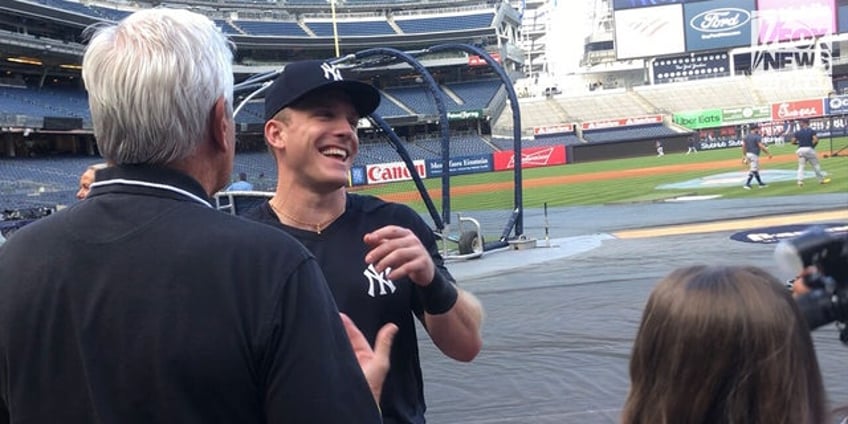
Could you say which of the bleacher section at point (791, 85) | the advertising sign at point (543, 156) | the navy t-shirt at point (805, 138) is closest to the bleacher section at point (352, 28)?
the advertising sign at point (543, 156)

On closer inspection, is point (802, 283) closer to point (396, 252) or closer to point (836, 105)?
point (396, 252)

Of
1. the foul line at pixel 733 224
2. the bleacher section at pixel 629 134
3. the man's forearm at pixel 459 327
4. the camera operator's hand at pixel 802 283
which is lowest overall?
the foul line at pixel 733 224

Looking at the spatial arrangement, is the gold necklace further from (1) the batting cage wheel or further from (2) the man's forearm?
(1) the batting cage wheel

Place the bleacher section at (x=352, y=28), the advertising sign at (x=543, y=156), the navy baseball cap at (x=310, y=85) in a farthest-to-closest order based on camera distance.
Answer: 1. the bleacher section at (x=352, y=28)
2. the advertising sign at (x=543, y=156)
3. the navy baseball cap at (x=310, y=85)

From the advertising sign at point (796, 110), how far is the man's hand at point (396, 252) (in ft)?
184

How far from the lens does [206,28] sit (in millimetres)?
1639

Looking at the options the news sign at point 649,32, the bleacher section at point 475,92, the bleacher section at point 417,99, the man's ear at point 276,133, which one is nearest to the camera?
the man's ear at point 276,133

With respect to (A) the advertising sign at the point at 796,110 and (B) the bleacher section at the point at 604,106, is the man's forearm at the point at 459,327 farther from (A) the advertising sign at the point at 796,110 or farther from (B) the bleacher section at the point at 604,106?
(B) the bleacher section at the point at 604,106

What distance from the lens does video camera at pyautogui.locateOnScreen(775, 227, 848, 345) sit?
5.03 feet

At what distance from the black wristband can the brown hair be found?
32.6 inches

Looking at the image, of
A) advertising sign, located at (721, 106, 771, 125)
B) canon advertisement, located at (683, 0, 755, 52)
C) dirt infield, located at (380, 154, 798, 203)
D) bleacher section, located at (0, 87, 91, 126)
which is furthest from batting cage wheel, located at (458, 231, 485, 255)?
canon advertisement, located at (683, 0, 755, 52)

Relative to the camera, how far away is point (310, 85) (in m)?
2.54

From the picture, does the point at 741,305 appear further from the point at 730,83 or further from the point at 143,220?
the point at 730,83

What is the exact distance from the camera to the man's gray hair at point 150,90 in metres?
1.49
